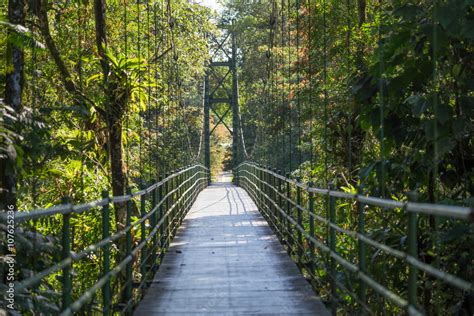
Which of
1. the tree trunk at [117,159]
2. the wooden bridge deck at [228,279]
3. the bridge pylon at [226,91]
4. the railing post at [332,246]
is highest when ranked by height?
the bridge pylon at [226,91]

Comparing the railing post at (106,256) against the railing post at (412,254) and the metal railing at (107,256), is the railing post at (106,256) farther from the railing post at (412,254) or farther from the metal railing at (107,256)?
the railing post at (412,254)

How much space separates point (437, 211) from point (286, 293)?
11.6ft

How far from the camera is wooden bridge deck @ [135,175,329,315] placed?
5.20 metres

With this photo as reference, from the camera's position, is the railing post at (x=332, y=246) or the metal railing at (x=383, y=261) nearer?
the metal railing at (x=383, y=261)

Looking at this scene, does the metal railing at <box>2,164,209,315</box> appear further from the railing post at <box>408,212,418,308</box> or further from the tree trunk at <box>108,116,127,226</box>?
the railing post at <box>408,212,418,308</box>

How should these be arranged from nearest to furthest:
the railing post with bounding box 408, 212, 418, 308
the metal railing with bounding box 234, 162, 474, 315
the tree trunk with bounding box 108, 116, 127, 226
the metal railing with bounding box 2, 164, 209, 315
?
the metal railing with bounding box 234, 162, 474, 315 < the railing post with bounding box 408, 212, 418, 308 < the metal railing with bounding box 2, 164, 209, 315 < the tree trunk with bounding box 108, 116, 127, 226

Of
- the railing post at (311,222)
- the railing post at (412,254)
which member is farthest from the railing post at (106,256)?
the railing post at (311,222)

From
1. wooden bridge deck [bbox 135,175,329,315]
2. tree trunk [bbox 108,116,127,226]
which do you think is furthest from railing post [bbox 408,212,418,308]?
tree trunk [bbox 108,116,127,226]

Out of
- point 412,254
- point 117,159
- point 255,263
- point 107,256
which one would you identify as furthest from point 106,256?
point 117,159

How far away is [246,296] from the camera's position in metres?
5.63

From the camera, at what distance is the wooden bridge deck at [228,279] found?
5203mm

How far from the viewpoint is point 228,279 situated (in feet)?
21.2

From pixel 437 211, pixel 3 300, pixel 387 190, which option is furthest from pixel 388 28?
pixel 3 300

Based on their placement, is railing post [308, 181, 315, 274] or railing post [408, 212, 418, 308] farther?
railing post [308, 181, 315, 274]
